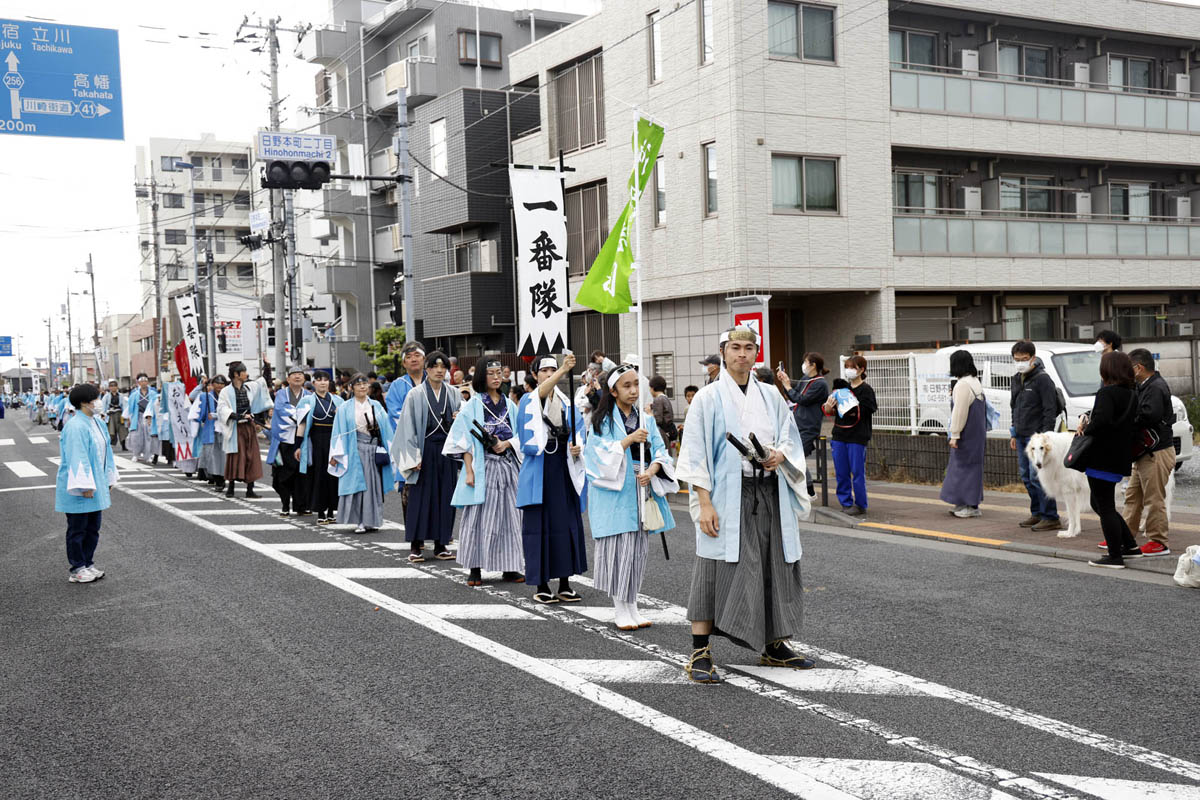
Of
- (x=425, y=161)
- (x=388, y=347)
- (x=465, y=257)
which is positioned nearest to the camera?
(x=465, y=257)

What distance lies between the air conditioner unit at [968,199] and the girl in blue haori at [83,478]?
69.1 feet

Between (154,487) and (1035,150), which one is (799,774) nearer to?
(154,487)

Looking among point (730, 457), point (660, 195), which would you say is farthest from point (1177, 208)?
point (730, 457)

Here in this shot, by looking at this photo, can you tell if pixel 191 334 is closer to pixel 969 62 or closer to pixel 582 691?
pixel 969 62

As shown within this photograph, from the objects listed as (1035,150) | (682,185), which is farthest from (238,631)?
(1035,150)

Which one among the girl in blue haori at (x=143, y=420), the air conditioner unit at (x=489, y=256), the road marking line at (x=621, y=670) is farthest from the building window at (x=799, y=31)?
the road marking line at (x=621, y=670)

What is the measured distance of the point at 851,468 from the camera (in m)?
12.4

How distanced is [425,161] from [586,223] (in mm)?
9009

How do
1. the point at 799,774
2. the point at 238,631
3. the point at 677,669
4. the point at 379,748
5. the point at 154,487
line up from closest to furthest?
the point at 799,774
the point at 379,748
the point at 677,669
the point at 238,631
the point at 154,487

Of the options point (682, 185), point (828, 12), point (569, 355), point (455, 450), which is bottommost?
point (455, 450)

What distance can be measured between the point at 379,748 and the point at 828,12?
21.2m

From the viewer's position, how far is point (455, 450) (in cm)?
887

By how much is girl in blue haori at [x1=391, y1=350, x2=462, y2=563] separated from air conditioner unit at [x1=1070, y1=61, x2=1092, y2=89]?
22.1 m

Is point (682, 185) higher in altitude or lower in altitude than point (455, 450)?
higher
